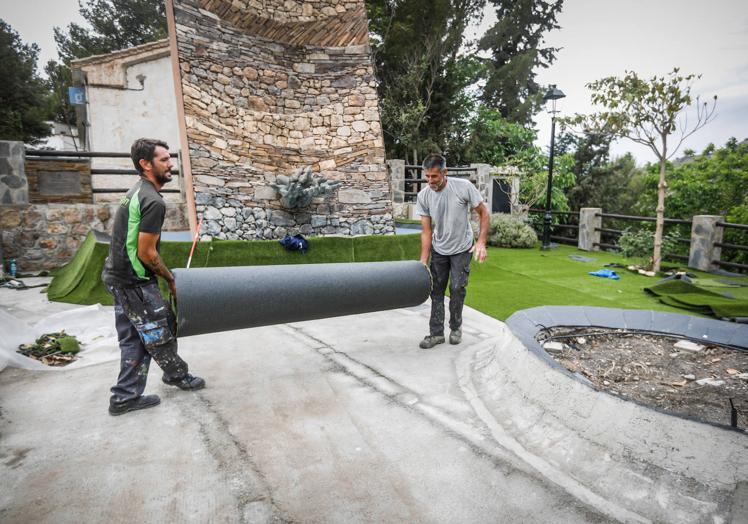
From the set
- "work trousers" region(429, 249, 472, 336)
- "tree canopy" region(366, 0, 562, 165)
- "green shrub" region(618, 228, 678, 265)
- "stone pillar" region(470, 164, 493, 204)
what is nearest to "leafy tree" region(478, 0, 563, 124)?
"tree canopy" region(366, 0, 562, 165)

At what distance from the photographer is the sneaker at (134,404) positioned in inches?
114

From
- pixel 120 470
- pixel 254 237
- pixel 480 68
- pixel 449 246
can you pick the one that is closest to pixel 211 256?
pixel 254 237

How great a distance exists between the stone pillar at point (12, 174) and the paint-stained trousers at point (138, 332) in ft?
21.2

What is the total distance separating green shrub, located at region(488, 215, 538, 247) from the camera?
12.4 m

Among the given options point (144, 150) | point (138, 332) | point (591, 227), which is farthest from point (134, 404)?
point (591, 227)

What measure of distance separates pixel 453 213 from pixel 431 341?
1.28 meters

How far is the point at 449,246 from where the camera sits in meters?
4.16

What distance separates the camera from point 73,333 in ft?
15.1

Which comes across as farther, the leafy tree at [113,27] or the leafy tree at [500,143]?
the leafy tree at [113,27]

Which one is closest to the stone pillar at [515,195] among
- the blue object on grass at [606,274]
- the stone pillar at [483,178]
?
the stone pillar at [483,178]

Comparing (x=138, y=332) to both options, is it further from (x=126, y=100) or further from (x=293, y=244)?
(x=126, y=100)

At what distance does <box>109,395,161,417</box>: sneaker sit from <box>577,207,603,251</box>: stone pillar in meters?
12.0

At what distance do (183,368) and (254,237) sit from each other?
14.6 ft

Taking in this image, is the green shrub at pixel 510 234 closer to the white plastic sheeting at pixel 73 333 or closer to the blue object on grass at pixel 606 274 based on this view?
the blue object on grass at pixel 606 274
